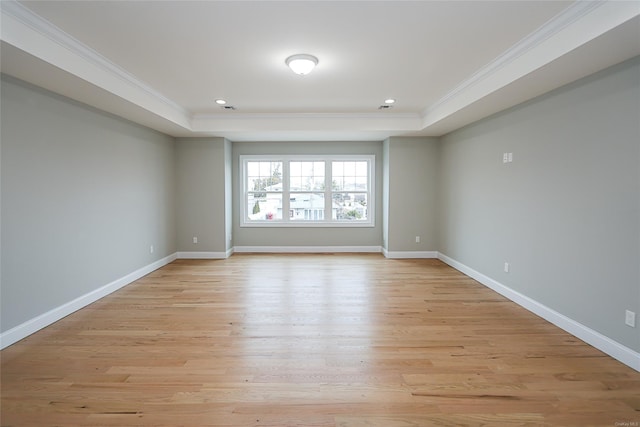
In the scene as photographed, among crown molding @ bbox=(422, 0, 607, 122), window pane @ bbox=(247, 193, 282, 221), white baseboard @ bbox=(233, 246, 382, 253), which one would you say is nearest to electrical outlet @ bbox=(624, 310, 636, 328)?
crown molding @ bbox=(422, 0, 607, 122)

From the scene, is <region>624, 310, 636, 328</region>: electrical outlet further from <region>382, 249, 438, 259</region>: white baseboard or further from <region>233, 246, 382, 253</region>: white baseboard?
<region>233, 246, 382, 253</region>: white baseboard

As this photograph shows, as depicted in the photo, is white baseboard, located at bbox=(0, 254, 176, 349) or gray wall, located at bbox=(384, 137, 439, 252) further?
gray wall, located at bbox=(384, 137, 439, 252)

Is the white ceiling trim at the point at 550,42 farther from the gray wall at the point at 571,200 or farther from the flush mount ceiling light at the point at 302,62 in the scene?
the flush mount ceiling light at the point at 302,62

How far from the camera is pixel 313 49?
267 centimetres

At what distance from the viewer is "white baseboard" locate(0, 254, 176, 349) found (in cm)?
250

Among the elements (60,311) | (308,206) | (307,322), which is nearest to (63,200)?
(60,311)

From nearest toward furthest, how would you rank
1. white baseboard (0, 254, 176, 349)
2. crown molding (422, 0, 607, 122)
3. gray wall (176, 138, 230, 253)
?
crown molding (422, 0, 607, 122) < white baseboard (0, 254, 176, 349) < gray wall (176, 138, 230, 253)

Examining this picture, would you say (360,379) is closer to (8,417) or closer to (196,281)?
(8,417)

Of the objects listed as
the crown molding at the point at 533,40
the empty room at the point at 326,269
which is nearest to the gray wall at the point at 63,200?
the empty room at the point at 326,269

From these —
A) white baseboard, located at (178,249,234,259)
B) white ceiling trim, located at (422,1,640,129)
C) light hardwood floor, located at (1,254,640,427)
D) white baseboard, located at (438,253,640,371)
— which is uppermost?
white ceiling trim, located at (422,1,640,129)

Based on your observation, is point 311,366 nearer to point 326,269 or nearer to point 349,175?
point 326,269

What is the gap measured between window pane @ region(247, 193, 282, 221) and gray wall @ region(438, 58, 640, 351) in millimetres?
3831

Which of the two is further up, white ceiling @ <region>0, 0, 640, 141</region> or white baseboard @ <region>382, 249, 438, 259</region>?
white ceiling @ <region>0, 0, 640, 141</region>

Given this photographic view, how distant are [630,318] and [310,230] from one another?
4.80 meters
